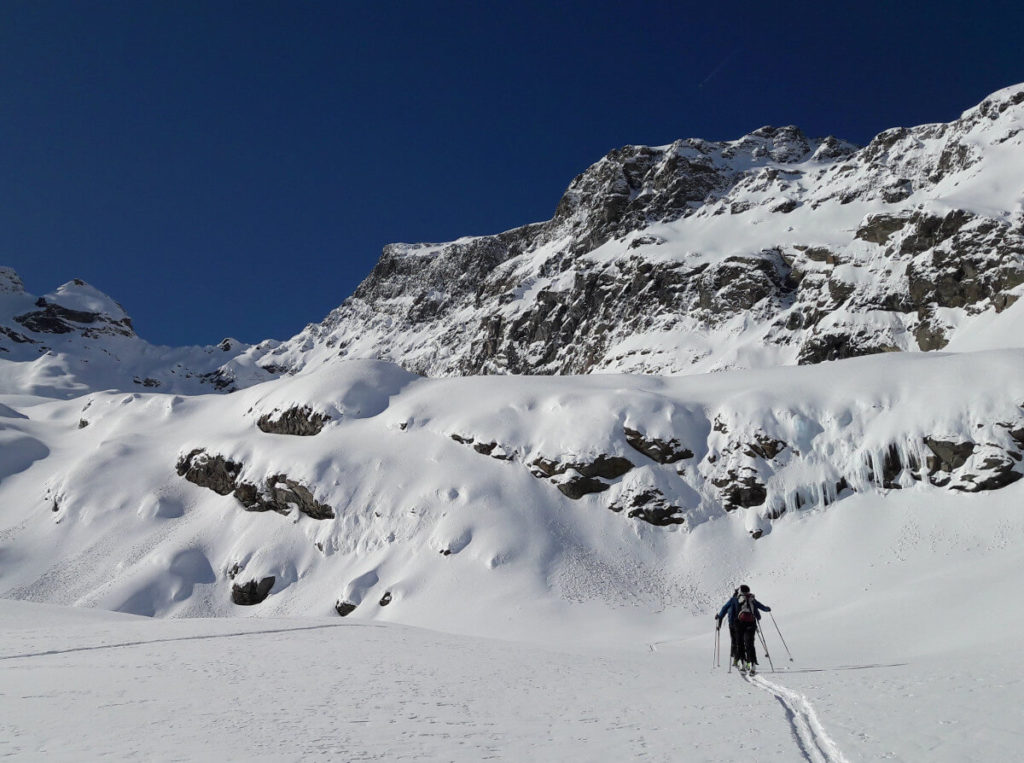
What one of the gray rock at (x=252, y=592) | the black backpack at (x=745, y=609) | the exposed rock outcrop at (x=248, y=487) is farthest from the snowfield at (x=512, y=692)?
the exposed rock outcrop at (x=248, y=487)

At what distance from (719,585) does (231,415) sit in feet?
153

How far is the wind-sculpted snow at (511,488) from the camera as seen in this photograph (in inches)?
1371

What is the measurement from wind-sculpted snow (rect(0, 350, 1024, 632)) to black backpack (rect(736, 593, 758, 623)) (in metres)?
17.5

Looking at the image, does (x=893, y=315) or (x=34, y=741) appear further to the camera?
(x=893, y=315)

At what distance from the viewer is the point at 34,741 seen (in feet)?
23.1

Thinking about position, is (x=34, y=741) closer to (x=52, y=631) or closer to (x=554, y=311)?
(x=52, y=631)

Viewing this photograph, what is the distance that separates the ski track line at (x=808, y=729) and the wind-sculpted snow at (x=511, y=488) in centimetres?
2315

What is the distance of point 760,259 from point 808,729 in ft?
A: 315

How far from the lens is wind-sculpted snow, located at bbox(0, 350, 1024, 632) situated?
114 feet

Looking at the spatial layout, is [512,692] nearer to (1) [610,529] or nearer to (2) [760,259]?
(1) [610,529]

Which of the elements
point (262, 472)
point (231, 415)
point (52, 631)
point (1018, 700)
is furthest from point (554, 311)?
point (1018, 700)

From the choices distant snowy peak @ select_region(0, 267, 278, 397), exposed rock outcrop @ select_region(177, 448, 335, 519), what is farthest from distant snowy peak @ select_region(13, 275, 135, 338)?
exposed rock outcrop @ select_region(177, 448, 335, 519)

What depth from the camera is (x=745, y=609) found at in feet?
50.8

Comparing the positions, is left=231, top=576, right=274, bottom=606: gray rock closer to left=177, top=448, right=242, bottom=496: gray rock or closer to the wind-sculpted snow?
the wind-sculpted snow
